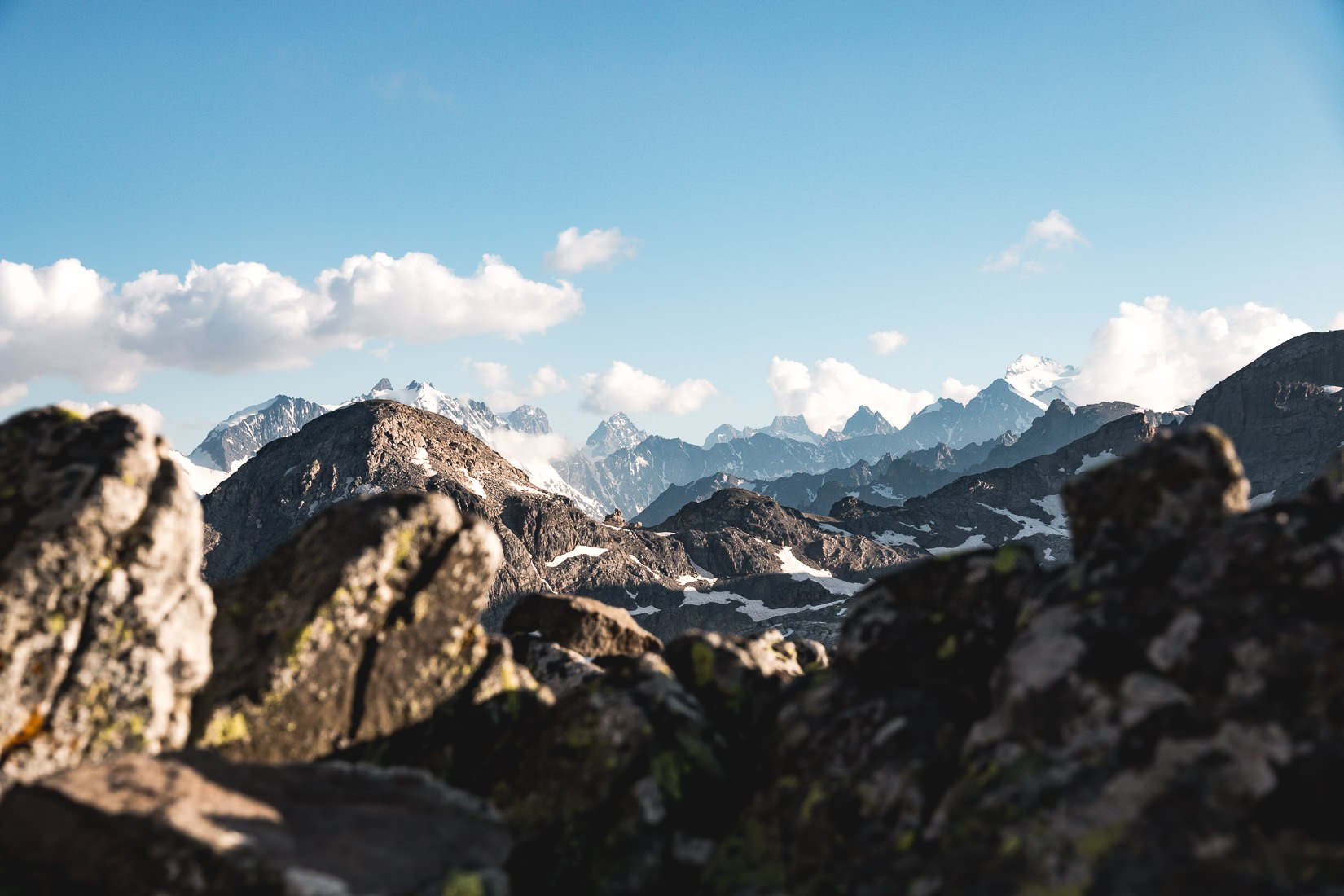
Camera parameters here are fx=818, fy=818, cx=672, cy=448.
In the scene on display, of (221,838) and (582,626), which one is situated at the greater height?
(582,626)

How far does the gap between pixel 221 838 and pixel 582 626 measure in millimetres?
14167

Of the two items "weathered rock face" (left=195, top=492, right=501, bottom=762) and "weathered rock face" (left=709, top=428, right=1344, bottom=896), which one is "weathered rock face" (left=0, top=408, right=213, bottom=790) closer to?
"weathered rock face" (left=195, top=492, right=501, bottom=762)

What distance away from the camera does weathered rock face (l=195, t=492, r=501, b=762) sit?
14719 mm

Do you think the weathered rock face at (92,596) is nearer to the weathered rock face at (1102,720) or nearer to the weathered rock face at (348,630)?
the weathered rock face at (348,630)

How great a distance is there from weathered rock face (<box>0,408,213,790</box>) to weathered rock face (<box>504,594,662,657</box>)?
36.8 feet

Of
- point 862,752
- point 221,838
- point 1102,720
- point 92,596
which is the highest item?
point 92,596

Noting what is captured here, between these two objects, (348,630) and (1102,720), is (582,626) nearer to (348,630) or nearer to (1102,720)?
(348,630)

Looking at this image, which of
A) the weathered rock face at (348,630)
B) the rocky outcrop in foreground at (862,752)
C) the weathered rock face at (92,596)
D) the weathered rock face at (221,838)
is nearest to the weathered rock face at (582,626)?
the rocky outcrop in foreground at (862,752)

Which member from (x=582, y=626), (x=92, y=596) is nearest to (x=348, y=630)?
(x=92, y=596)

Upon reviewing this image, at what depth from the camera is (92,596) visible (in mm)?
13750

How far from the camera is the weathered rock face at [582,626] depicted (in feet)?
80.8

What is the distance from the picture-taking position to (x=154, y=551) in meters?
14.4

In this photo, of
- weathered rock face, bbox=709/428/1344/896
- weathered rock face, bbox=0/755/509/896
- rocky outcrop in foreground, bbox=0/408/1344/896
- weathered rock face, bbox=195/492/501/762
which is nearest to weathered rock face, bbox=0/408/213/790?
rocky outcrop in foreground, bbox=0/408/1344/896

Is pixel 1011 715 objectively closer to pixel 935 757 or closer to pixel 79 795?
pixel 935 757
